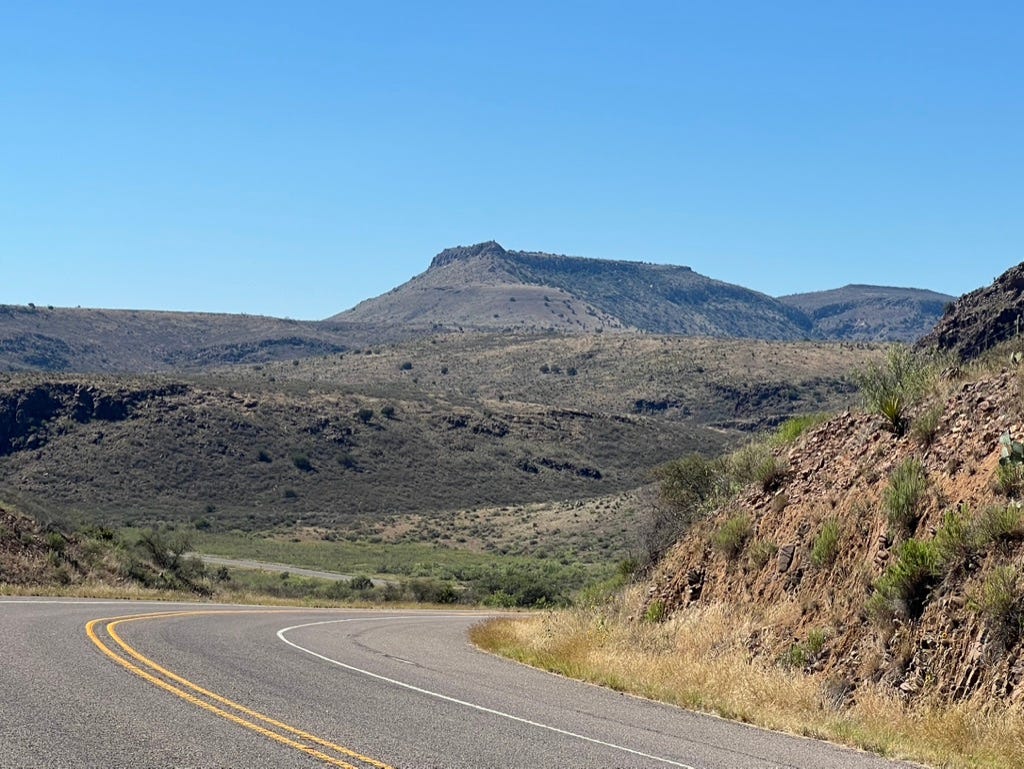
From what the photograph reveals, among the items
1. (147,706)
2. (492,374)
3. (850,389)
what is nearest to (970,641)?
(147,706)

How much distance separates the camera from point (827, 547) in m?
15.8

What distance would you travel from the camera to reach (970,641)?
41.0 ft

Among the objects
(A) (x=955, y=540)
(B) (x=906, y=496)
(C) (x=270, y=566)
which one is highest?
(B) (x=906, y=496)

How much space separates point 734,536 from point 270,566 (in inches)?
1871

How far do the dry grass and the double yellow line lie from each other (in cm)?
513

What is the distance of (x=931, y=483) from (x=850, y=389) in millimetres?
117105

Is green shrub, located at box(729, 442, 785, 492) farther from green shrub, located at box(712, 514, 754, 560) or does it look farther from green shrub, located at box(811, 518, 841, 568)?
green shrub, located at box(811, 518, 841, 568)

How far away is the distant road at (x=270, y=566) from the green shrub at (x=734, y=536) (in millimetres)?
38627

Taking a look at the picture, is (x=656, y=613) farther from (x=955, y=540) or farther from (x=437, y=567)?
(x=437, y=567)

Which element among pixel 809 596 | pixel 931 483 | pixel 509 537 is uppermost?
pixel 931 483

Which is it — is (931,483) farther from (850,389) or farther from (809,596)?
(850,389)

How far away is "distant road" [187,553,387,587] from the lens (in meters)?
58.1

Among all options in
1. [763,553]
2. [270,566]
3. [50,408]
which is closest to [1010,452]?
[763,553]

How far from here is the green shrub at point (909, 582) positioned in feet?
44.2
